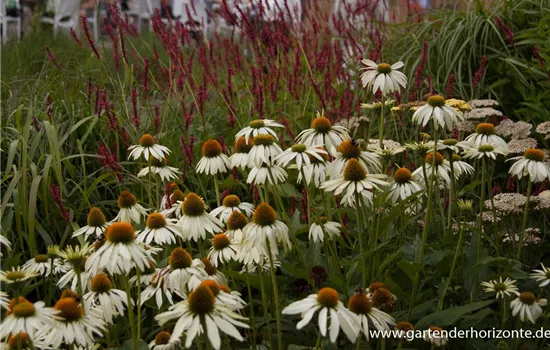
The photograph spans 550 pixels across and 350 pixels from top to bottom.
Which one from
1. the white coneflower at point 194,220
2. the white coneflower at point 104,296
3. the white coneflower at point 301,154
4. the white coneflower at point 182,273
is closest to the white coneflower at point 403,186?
the white coneflower at point 301,154

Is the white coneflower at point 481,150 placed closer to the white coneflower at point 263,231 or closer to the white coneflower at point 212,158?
the white coneflower at point 263,231

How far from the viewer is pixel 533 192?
3041mm

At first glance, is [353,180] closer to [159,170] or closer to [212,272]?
[212,272]

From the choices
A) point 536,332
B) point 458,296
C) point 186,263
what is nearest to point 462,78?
point 458,296

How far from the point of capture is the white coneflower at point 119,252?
1516 mm

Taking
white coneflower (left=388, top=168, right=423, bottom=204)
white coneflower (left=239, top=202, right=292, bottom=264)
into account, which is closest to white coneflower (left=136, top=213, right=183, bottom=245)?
white coneflower (left=239, top=202, right=292, bottom=264)

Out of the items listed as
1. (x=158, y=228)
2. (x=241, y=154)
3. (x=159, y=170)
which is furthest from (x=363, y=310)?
(x=159, y=170)

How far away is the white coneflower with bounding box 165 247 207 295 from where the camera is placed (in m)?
1.67

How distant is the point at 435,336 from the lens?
5.30ft

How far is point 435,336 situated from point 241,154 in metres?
0.78

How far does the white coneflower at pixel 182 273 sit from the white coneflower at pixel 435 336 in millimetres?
510

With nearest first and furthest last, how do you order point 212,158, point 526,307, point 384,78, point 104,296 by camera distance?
point 104,296, point 526,307, point 384,78, point 212,158

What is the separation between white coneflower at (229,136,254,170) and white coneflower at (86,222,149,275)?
57 centimetres

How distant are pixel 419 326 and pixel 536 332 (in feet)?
1.10
